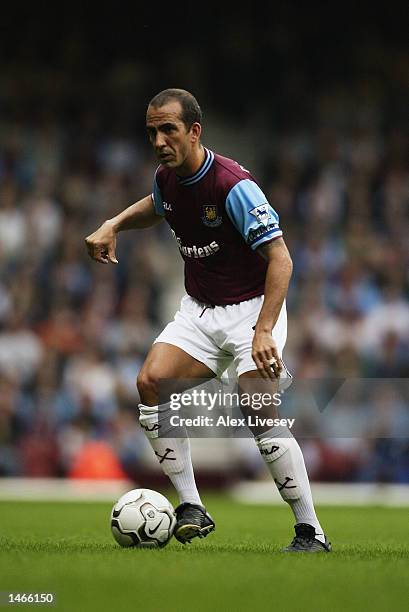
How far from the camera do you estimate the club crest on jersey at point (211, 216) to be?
19.3 feet

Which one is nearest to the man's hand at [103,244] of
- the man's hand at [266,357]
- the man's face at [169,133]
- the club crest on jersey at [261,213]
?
the man's face at [169,133]

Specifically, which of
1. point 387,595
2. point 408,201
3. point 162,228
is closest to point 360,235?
point 408,201

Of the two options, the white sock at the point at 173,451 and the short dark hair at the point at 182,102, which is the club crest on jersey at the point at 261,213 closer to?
the short dark hair at the point at 182,102

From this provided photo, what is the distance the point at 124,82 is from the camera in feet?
55.8

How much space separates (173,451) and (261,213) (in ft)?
4.13

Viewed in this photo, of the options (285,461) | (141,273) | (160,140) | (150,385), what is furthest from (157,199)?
(141,273)

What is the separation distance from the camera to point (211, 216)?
5.88m

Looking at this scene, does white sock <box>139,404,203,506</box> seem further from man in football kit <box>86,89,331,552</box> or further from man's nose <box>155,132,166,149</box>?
man's nose <box>155,132,166,149</box>

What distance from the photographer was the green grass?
4094 mm

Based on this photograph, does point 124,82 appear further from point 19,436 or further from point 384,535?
point 384,535

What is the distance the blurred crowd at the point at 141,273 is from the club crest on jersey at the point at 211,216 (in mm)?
7028

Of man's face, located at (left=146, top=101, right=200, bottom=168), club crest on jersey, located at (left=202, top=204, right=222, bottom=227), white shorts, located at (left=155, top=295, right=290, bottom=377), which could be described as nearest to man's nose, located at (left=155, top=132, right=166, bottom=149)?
man's face, located at (left=146, top=101, right=200, bottom=168)

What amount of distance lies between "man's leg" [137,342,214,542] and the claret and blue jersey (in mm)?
356

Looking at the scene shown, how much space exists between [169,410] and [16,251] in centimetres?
923
